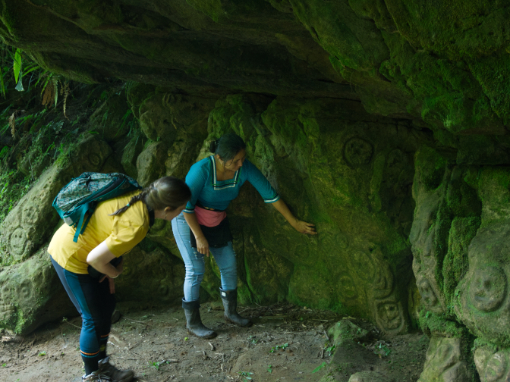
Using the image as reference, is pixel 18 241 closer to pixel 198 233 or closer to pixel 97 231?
pixel 198 233

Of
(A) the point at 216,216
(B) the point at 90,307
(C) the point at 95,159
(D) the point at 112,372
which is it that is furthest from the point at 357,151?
(C) the point at 95,159

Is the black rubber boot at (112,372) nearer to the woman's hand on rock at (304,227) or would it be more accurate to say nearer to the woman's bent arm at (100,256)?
the woman's bent arm at (100,256)

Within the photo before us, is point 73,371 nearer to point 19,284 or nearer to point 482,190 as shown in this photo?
point 19,284

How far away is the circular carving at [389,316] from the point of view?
371cm

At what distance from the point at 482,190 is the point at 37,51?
3599 mm

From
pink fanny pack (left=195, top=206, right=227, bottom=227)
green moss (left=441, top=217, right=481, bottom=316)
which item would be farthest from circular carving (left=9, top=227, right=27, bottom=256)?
green moss (left=441, top=217, right=481, bottom=316)

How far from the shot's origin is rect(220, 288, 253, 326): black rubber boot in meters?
4.27

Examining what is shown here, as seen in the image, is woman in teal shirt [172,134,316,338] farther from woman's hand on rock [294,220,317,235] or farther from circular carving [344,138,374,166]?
circular carving [344,138,374,166]

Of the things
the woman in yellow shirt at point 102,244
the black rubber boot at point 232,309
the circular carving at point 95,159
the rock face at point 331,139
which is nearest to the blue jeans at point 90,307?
the woman in yellow shirt at point 102,244

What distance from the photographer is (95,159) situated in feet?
16.7

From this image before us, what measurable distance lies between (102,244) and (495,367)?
2284mm

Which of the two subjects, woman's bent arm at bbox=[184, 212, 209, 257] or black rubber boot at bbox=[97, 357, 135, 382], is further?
woman's bent arm at bbox=[184, 212, 209, 257]

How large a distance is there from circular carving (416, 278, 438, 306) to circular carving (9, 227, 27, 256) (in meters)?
4.24

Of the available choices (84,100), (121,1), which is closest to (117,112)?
(84,100)
